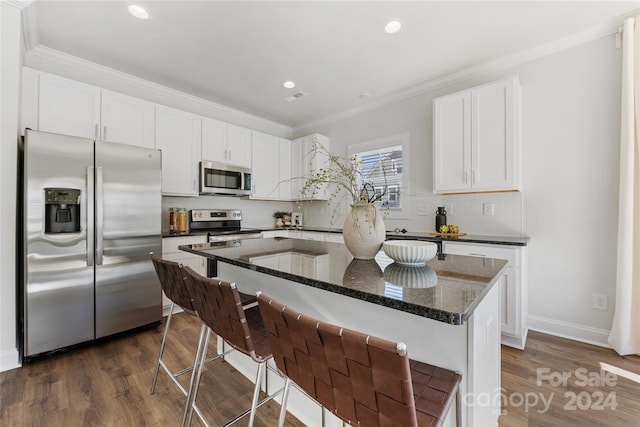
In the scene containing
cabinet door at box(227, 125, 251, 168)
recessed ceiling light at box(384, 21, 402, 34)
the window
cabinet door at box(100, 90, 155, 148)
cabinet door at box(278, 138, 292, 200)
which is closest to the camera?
recessed ceiling light at box(384, 21, 402, 34)

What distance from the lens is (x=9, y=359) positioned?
2.00 meters

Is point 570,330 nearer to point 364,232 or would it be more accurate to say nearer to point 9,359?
point 364,232

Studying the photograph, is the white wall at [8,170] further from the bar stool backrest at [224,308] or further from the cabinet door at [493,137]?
the cabinet door at [493,137]

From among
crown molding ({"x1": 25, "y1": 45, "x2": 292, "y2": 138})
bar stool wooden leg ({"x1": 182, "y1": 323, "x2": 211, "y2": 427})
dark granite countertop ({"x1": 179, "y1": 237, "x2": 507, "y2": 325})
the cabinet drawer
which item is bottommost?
bar stool wooden leg ({"x1": 182, "y1": 323, "x2": 211, "y2": 427})

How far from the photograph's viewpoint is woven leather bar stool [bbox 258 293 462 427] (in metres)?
0.59

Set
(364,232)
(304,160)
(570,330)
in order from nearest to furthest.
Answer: (364,232) < (570,330) < (304,160)

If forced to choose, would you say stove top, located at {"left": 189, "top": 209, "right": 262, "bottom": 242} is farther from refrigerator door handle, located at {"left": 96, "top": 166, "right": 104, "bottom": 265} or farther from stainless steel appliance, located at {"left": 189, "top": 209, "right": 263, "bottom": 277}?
refrigerator door handle, located at {"left": 96, "top": 166, "right": 104, "bottom": 265}

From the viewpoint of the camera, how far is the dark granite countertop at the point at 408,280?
78cm

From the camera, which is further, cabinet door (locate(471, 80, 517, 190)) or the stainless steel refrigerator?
cabinet door (locate(471, 80, 517, 190))

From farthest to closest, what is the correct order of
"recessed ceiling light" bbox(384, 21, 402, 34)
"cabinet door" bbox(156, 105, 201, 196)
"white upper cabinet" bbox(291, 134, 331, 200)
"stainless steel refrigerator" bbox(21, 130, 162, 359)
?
"white upper cabinet" bbox(291, 134, 331, 200), "cabinet door" bbox(156, 105, 201, 196), "recessed ceiling light" bbox(384, 21, 402, 34), "stainless steel refrigerator" bbox(21, 130, 162, 359)

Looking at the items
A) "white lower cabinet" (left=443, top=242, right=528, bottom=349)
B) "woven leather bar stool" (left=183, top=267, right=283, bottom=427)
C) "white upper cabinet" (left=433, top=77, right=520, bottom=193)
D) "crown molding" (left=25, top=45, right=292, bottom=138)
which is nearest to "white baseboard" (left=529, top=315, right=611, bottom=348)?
"white lower cabinet" (left=443, top=242, right=528, bottom=349)

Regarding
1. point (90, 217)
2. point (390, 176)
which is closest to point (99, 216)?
point (90, 217)

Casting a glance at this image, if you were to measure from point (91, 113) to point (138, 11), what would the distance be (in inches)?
45.9

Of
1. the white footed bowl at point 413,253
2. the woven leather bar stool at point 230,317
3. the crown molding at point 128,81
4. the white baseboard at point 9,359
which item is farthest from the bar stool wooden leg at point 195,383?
the crown molding at point 128,81
